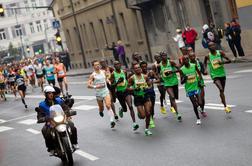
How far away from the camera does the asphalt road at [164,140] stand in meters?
11.2

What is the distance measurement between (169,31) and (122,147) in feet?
85.5

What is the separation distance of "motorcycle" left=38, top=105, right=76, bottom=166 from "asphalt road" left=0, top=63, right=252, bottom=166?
568mm

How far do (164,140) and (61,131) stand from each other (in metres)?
2.66

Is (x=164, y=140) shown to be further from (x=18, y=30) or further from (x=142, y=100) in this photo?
(x=18, y=30)

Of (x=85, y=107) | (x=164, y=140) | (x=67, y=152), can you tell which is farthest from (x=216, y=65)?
(x=85, y=107)

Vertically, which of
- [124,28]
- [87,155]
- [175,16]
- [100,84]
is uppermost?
[124,28]

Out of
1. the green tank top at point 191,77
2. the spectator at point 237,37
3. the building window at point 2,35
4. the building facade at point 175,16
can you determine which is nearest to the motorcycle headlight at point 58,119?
the green tank top at point 191,77

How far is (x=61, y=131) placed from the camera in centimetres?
1151

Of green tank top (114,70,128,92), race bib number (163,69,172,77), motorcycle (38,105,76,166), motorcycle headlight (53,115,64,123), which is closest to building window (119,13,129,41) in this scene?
green tank top (114,70,128,92)

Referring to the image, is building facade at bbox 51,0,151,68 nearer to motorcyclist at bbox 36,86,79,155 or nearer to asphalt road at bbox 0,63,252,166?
asphalt road at bbox 0,63,252,166

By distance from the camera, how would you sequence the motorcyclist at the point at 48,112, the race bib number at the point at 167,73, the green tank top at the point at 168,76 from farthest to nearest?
the green tank top at the point at 168,76 → the race bib number at the point at 167,73 → the motorcyclist at the point at 48,112

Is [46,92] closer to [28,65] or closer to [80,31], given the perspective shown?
[28,65]

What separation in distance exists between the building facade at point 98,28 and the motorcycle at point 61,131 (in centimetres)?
3001

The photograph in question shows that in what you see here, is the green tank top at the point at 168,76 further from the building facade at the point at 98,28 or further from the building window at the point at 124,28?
the building window at the point at 124,28
